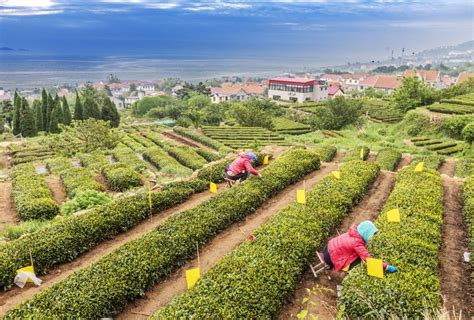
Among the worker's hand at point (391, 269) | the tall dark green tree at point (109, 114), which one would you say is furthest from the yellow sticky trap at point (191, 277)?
the tall dark green tree at point (109, 114)

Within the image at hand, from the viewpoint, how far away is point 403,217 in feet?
35.6

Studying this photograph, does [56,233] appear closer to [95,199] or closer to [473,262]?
[95,199]

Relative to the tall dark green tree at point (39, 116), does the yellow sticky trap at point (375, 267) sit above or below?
above

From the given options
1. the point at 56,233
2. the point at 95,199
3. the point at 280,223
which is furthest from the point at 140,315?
the point at 95,199

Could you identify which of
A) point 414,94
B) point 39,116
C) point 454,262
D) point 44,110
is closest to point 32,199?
point 454,262

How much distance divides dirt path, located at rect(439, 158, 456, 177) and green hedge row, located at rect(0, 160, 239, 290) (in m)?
17.2

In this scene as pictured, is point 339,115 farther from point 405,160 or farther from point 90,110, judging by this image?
point 90,110

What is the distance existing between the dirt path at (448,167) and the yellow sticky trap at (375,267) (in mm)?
17641

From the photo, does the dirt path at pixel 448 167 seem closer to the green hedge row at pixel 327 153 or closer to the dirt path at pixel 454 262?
the green hedge row at pixel 327 153

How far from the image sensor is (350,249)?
8.41 m

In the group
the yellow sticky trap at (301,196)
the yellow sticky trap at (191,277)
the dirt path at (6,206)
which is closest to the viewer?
the yellow sticky trap at (191,277)

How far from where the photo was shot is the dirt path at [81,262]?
8.12 metres

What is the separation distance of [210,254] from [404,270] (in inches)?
183

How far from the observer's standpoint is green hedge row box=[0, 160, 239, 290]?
8867mm
